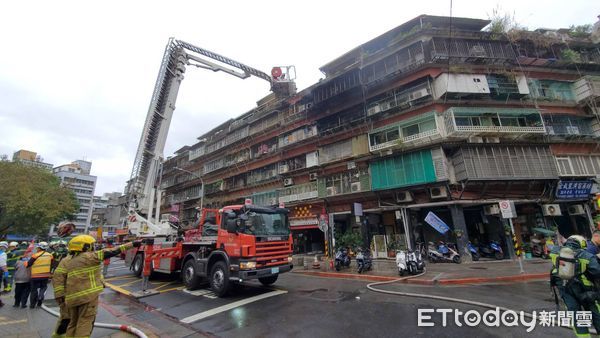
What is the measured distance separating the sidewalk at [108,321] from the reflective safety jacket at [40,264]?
0.96 meters

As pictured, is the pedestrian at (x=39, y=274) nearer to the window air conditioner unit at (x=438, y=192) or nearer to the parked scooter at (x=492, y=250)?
the window air conditioner unit at (x=438, y=192)

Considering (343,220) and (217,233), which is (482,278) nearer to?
(217,233)

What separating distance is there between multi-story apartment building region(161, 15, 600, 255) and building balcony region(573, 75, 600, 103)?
0.29 ft

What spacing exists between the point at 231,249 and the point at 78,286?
4686 millimetres

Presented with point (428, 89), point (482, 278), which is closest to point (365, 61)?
point (428, 89)

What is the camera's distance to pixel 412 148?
60.0 feet

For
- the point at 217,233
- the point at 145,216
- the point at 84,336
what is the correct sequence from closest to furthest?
1. the point at 84,336
2. the point at 217,233
3. the point at 145,216

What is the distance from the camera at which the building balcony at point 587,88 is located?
62.9 feet

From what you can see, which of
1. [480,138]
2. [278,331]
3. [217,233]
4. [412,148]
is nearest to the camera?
[278,331]

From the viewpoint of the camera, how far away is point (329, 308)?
6.84m

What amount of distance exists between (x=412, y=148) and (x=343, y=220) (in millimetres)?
10052

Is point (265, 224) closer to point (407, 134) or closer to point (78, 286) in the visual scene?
point (78, 286)

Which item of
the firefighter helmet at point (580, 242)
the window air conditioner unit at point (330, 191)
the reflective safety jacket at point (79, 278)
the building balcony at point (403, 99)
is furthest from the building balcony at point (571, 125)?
the reflective safety jacket at point (79, 278)

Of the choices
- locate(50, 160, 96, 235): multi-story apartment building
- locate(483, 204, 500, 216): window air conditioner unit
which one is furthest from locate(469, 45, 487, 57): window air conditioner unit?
locate(50, 160, 96, 235): multi-story apartment building
